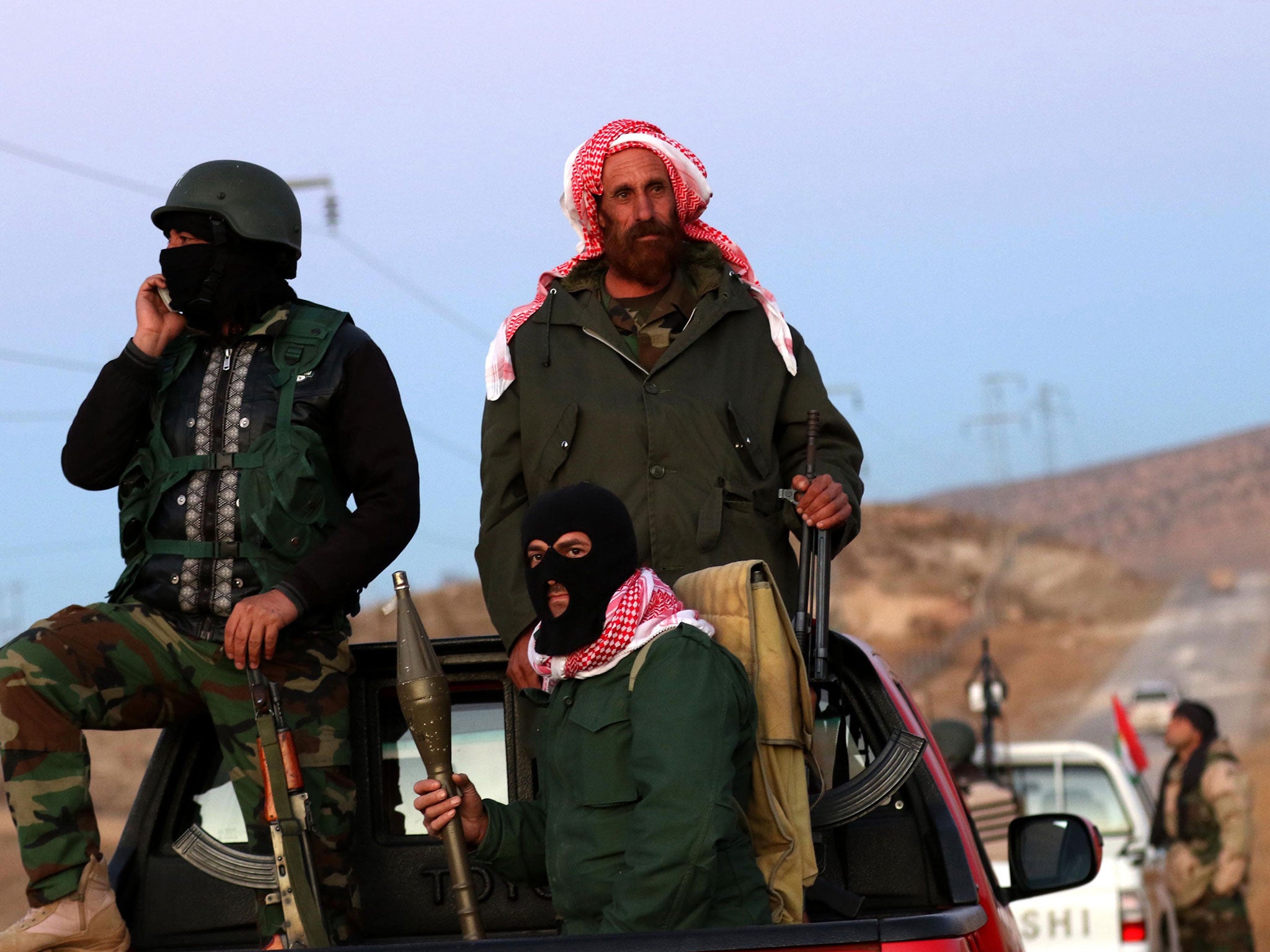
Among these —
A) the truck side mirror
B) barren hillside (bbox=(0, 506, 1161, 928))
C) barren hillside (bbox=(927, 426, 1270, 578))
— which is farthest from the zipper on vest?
barren hillside (bbox=(927, 426, 1270, 578))

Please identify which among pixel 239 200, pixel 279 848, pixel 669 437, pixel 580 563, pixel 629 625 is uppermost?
pixel 239 200

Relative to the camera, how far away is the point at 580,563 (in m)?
3.36

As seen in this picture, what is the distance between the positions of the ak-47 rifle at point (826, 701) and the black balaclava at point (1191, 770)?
714 cm

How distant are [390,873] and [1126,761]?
71.8ft

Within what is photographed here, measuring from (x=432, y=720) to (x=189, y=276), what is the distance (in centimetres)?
Result: 131

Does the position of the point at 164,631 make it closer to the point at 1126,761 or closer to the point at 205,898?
the point at 205,898

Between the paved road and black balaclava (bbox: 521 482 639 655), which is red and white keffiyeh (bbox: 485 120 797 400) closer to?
black balaclava (bbox: 521 482 639 655)

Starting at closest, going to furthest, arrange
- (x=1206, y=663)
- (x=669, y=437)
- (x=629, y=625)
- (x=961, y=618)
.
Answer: (x=629, y=625), (x=669, y=437), (x=1206, y=663), (x=961, y=618)

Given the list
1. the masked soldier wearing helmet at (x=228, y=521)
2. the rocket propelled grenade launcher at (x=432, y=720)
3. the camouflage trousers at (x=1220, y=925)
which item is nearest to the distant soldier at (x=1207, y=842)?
the camouflage trousers at (x=1220, y=925)

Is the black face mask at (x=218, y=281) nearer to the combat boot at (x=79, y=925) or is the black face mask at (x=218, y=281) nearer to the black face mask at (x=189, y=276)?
the black face mask at (x=189, y=276)

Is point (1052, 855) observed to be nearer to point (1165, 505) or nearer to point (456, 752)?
point (456, 752)

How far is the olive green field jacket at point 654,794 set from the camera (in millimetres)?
3104

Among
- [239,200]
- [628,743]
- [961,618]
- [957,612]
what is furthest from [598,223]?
[957,612]

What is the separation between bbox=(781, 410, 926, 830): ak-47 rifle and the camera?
12.3 ft
